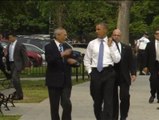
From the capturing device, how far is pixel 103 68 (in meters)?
12.0

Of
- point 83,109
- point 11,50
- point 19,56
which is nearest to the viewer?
point 83,109

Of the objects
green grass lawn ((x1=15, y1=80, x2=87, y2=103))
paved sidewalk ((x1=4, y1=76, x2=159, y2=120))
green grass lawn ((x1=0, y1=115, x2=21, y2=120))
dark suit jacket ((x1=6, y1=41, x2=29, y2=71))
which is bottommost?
green grass lawn ((x1=15, y1=80, x2=87, y2=103))

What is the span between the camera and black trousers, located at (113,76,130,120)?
13.0 m

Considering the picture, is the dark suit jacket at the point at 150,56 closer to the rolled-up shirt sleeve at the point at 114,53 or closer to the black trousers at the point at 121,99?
the black trousers at the point at 121,99

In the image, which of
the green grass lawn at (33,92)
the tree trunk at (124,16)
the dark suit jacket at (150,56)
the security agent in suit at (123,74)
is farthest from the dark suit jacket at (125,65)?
the tree trunk at (124,16)

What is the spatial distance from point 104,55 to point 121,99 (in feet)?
5.49

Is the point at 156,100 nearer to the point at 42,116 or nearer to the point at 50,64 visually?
the point at 42,116

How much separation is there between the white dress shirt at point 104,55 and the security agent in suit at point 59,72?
47 centimetres

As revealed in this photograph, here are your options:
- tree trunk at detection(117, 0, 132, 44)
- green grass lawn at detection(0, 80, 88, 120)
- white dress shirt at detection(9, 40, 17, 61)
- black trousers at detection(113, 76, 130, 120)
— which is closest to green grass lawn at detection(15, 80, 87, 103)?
green grass lawn at detection(0, 80, 88, 120)

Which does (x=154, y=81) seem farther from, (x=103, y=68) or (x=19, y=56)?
(x=103, y=68)

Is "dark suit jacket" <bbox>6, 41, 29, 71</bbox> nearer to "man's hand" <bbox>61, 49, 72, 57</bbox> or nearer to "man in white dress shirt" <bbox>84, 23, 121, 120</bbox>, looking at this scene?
"man in white dress shirt" <bbox>84, 23, 121, 120</bbox>

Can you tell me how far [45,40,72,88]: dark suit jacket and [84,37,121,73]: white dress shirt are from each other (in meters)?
0.52

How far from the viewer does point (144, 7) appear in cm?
4672

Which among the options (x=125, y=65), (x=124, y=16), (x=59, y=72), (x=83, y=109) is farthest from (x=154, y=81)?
(x=124, y=16)
